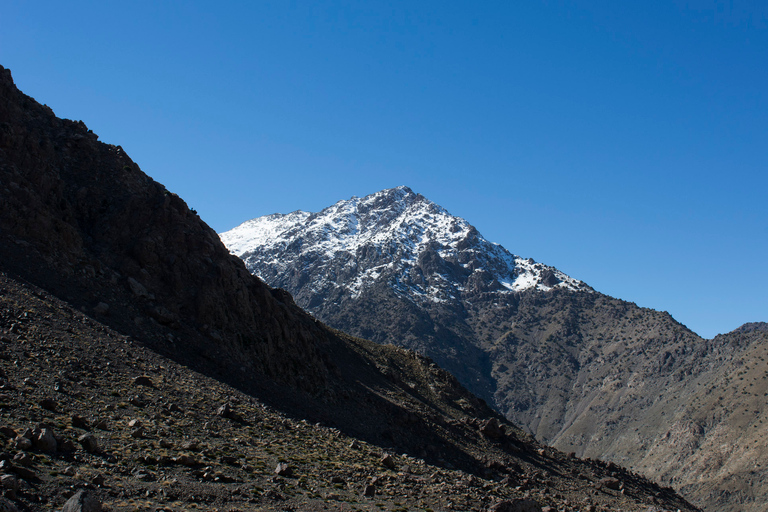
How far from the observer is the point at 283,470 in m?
18.7

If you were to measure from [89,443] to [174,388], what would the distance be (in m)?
8.37

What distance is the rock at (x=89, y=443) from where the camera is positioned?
585 inches

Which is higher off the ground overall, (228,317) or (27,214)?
(27,214)

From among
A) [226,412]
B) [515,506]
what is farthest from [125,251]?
[515,506]

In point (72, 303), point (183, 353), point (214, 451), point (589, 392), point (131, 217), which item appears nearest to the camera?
point (214, 451)

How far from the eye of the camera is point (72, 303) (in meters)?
25.8

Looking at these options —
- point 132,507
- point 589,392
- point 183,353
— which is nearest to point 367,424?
point 183,353

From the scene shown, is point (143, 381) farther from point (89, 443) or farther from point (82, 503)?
point (82, 503)

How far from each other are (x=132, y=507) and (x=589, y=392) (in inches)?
7419

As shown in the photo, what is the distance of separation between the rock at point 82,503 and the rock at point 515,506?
14.2 m

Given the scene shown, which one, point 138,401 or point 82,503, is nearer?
point 82,503

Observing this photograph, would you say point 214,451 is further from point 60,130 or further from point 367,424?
point 60,130

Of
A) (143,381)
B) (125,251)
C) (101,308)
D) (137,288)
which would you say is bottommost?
(143,381)

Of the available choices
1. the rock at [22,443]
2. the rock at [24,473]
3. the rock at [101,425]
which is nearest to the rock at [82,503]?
the rock at [24,473]
